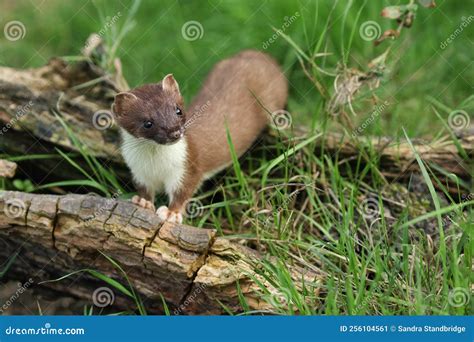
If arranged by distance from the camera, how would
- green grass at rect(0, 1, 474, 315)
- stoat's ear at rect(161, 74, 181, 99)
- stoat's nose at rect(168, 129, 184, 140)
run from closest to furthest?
1. green grass at rect(0, 1, 474, 315)
2. stoat's nose at rect(168, 129, 184, 140)
3. stoat's ear at rect(161, 74, 181, 99)

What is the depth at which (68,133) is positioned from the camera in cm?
471

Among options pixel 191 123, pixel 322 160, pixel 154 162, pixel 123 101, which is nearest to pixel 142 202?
pixel 154 162

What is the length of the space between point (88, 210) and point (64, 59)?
1727 millimetres

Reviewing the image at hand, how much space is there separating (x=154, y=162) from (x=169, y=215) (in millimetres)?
415

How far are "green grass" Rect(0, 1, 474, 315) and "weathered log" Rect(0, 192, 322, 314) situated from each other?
4.8 inches

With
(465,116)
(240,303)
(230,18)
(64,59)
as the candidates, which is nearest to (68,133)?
(64,59)

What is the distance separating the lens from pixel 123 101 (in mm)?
4344

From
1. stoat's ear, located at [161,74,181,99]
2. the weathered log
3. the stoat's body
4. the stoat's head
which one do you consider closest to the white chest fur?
the stoat's body

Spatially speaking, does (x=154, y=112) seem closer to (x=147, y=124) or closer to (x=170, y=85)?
(x=147, y=124)

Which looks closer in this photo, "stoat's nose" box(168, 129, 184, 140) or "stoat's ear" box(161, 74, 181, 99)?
"stoat's nose" box(168, 129, 184, 140)

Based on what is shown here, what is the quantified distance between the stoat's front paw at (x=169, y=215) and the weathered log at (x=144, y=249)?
1.98ft

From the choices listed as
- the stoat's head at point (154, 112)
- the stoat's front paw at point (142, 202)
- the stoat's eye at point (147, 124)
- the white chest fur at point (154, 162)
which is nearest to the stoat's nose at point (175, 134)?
the stoat's head at point (154, 112)

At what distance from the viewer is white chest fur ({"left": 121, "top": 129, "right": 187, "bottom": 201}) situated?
15.1 feet

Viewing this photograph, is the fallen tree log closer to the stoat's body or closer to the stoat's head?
the stoat's body
